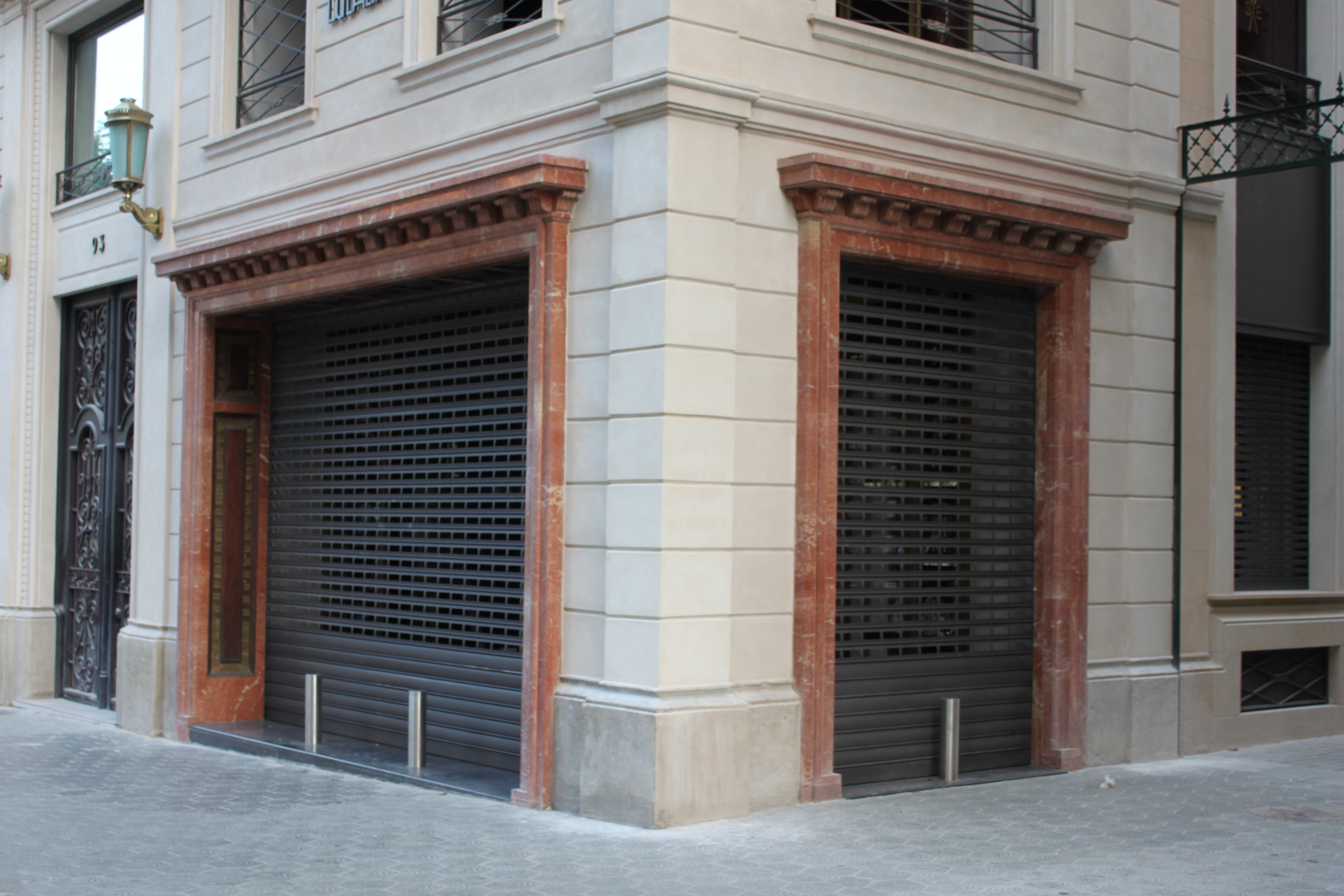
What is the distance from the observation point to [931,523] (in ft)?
33.4

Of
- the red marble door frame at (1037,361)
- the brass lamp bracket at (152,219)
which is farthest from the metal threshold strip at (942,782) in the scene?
the brass lamp bracket at (152,219)

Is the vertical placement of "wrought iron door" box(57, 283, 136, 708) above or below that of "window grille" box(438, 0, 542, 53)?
below

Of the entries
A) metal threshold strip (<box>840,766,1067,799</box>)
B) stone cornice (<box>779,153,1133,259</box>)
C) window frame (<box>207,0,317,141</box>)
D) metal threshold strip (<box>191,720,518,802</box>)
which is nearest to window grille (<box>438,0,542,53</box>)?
window frame (<box>207,0,317,141</box>)

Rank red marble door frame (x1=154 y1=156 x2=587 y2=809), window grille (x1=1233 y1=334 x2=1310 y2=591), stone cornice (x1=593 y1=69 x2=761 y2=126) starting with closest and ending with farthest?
stone cornice (x1=593 y1=69 x2=761 y2=126) → red marble door frame (x1=154 y1=156 x2=587 y2=809) → window grille (x1=1233 y1=334 x2=1310 y2=591)

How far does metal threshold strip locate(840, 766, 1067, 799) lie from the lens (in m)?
9.43

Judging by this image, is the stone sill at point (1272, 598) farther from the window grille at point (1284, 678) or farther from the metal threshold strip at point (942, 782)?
the metal threshold strip at point (942, 782)

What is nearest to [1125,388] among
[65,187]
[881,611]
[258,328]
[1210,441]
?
[1210,441]

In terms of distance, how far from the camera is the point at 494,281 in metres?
10.2

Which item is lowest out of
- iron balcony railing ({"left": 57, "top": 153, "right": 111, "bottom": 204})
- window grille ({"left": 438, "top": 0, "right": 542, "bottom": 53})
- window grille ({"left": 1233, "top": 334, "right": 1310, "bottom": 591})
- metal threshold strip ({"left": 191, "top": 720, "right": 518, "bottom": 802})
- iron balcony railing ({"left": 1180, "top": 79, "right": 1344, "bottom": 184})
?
metal threshold strip ({"left": 191, "top": 720, "right": 518, "bottom": 802})

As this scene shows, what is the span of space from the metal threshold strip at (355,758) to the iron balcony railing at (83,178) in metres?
6.21

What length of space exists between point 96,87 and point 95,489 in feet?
14.7

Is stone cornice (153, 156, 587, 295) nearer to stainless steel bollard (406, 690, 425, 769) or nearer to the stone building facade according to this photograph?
the stone building facade

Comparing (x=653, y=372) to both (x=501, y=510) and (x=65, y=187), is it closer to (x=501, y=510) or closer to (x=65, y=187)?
(x=501, y=510)

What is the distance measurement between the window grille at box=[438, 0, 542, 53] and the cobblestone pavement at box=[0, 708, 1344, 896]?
5607 millimetres
